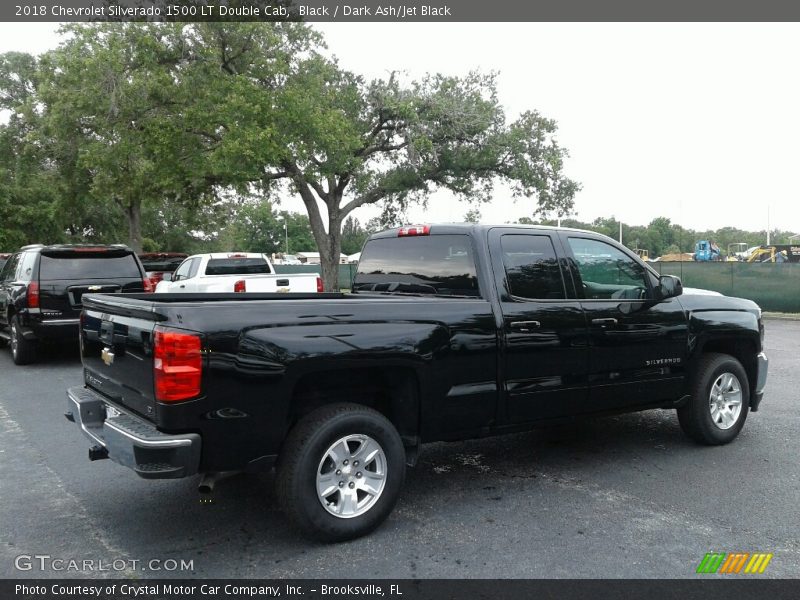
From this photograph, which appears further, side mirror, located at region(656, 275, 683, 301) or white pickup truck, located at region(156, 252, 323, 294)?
white pickup truck, located at region(156, 252, 323, 294)

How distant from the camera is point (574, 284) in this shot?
510 centimetres

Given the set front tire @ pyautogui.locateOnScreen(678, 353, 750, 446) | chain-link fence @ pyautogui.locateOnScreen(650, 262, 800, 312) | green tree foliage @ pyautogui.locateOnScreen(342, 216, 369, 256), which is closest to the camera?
front tire @ pyautogui.locateOnScreen(678, 353, 750, 446)

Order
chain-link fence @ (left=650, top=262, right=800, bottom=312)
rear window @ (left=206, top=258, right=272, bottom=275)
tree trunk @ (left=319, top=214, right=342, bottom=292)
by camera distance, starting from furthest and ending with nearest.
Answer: tree trunk @ (left=319, top=214, right=342, bottom=292) → chain-link fence @ (left=650, top=262, right=800, bottom=312) → rear window @ (left=206, top=258, right=272, bottom=275)

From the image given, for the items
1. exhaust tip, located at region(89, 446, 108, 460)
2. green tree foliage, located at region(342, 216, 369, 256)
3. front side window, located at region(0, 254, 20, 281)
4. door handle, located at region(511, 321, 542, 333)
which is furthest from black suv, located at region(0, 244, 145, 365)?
green tree foliage, located at region(342, 216, 369, 256)

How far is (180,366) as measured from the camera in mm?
3449

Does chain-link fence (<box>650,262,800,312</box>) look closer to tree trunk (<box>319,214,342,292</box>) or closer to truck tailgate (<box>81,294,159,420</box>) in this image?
tree trunk (<box>319,214,342,292</box>)

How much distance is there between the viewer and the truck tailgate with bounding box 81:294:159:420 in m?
3.68

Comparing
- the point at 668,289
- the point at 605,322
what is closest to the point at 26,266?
the point at 605,322

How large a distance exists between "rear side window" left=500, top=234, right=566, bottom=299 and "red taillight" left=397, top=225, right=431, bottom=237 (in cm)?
60

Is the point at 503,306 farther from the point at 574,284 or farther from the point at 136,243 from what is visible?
the point at 136,243

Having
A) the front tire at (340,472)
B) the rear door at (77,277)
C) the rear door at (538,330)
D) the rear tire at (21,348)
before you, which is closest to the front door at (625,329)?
the rear door at (538,330)

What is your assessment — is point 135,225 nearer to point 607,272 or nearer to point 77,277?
point 77,277

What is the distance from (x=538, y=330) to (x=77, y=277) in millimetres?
7914

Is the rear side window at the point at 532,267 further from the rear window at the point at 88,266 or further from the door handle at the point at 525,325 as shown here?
the rear window at the point at 88,266
